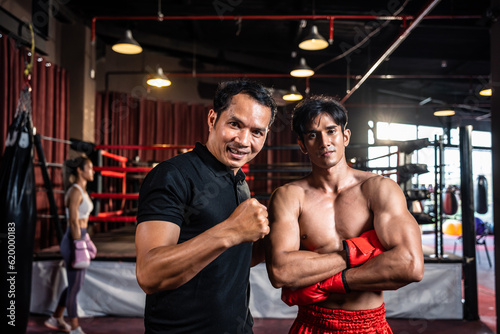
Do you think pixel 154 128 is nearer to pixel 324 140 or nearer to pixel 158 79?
pixel 158 79

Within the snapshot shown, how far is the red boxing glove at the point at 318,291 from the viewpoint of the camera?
1.51m

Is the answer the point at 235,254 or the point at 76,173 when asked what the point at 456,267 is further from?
the point at 76,173

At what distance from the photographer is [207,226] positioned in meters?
1.25

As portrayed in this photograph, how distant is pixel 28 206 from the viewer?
304 cm

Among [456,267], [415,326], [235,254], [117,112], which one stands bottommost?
[415,326]

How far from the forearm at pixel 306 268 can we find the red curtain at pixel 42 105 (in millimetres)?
3778

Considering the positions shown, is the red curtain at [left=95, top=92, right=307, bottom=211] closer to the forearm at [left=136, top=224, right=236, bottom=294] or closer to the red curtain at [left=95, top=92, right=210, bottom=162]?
the red curtain at [left=95, top=92, right=210, bottom=162]

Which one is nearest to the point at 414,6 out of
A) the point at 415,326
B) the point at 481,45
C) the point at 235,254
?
the point at 481,45

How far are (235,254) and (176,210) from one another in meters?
0.30

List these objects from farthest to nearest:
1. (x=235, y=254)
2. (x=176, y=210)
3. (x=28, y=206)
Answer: (x=28, y=206) < (x=235, y=254) < (x=176, y=210)

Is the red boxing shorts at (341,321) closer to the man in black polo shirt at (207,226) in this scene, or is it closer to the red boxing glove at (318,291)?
the red boxing glove at (318,291)

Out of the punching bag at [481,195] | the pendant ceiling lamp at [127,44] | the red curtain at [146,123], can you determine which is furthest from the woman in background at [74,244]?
the punching bag at [481,195]

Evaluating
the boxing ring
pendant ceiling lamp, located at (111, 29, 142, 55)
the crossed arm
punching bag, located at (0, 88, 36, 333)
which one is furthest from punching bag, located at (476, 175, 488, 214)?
punching bag, located at (0, 88, 36, 333)

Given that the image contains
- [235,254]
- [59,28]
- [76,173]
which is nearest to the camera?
[235,254]
